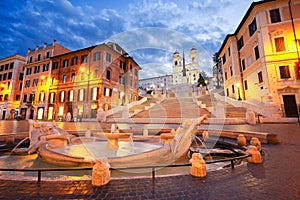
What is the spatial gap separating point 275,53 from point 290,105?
665 cm

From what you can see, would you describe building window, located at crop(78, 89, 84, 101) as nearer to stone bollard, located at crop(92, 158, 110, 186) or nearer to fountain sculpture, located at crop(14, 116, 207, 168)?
fountain sculpture, located at crop(14, 116, 207, 168)

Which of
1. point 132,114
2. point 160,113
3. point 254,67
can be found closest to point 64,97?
point 132,114

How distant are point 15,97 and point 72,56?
71.9 feet

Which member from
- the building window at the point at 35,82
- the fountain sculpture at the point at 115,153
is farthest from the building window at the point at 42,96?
the fountain sculpture at the point at 115,153

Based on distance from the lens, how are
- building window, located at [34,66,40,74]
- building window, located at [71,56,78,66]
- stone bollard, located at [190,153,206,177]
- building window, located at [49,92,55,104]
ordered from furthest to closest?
building window, located at [34,66,40,74]
building window, located at [49,92,55,104]
building window, located at [71,56,78,66]
stone bollard, located at [190,153,206,177]

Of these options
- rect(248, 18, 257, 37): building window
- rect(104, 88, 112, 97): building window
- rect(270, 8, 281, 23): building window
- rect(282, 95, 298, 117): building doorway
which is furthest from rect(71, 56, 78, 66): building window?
rect(282, 95, 298, 117): building doorway

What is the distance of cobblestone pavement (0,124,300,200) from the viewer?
2.47m

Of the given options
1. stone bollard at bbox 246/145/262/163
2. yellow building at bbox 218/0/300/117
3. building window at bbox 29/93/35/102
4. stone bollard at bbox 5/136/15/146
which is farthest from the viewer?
building window at bbox 29/93/35/102

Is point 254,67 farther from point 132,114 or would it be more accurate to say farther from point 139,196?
point 139,196

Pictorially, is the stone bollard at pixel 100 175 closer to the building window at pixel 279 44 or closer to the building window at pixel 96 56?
the building window at pixel 279 44

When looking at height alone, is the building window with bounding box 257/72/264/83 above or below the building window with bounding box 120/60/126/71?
→ below

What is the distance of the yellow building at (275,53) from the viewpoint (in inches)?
685

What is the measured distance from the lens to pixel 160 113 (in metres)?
19.2

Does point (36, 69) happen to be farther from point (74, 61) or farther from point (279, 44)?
point (279, 44)
